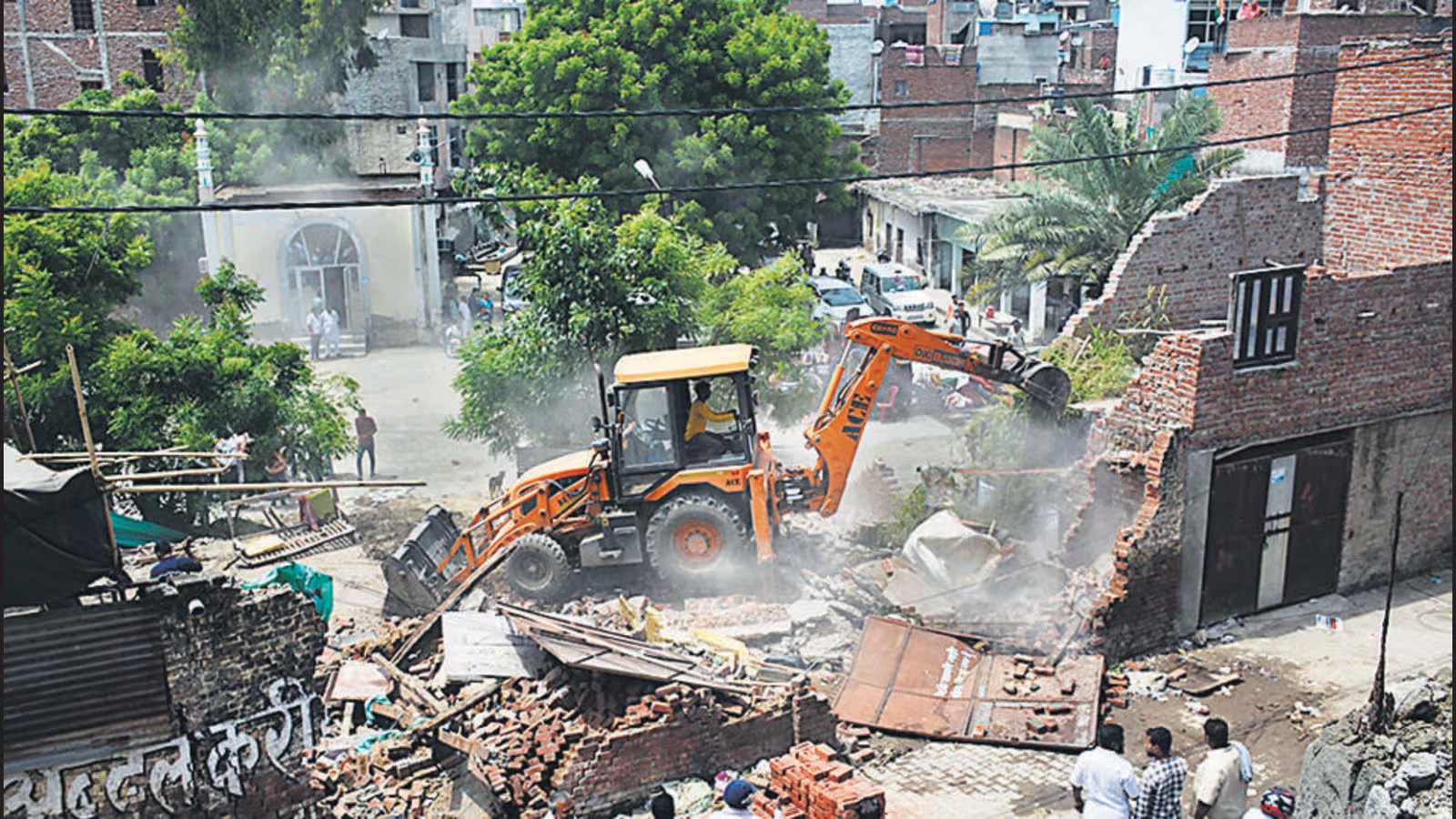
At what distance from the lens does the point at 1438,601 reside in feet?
44.2

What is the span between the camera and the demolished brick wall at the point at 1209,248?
1589cm

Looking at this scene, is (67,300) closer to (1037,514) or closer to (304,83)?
(1037,514)

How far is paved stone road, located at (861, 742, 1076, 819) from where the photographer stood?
32.1ft

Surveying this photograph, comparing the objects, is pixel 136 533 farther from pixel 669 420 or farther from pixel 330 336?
pixel 330 336

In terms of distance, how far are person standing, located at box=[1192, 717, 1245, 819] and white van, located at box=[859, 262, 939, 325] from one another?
2059cm

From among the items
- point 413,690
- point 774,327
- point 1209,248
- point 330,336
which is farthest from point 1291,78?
point 413,690

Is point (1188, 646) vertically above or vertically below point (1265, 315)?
below

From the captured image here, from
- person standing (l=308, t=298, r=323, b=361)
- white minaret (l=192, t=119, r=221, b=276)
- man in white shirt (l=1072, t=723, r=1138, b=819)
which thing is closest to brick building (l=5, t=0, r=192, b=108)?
white minaret (l=192, t=119, r=221, b=276)

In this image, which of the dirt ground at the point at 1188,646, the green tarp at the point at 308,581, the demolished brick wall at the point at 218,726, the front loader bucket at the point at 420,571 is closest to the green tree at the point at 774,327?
the dirt ground at the point at 1188,646

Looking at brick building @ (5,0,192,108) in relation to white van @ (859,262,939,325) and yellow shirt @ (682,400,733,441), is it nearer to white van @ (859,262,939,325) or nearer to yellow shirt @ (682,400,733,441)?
white van @ (859,262,939,325)

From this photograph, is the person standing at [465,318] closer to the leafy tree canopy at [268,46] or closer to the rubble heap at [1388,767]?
the leafy tree canopy at [268,46]

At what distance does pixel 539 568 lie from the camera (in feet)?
44.0

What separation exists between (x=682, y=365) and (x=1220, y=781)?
6.65 m

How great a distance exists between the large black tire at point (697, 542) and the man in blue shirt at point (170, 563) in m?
4.51
